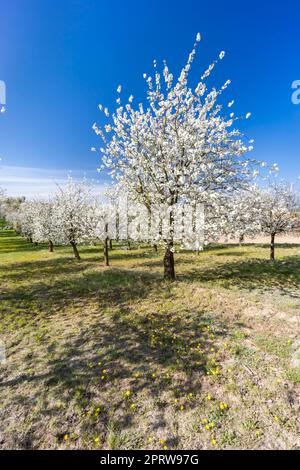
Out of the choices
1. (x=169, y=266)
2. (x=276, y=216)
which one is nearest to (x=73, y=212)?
(x=169, y=266)

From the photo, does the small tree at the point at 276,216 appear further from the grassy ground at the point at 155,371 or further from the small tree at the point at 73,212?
the small tree at the point at 73,212

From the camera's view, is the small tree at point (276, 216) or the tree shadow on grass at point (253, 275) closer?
the tree shadow on grass at point (253, 275)

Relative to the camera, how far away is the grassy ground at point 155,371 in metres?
4.86

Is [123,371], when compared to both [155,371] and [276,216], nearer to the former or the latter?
[155,371]

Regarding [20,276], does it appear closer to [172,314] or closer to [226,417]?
[172,314]

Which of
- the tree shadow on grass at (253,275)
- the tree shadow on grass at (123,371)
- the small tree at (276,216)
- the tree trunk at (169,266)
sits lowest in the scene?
the tree shadow on grass at (123,371)

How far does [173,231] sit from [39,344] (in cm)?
845

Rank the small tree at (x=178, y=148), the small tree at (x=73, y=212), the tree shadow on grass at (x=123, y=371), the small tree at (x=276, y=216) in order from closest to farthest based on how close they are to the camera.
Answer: the tree shadow on grass at (x=123, y=371) → the small tree at (x=178, y=148) → the small tree at (x=276, y=216) → the small tree at (x=73, y=212)

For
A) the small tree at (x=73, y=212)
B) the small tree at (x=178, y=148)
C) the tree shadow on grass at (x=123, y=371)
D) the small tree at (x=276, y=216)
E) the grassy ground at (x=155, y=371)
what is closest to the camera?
the grassy ground at (x=155, y=371)

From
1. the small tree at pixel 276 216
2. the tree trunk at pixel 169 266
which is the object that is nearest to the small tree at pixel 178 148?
the tree trunk at pixel 169 266

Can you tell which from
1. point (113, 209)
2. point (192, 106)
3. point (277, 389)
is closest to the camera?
point (277, 389)

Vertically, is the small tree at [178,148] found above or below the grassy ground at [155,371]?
above

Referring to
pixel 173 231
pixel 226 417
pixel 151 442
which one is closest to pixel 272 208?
pixel 173 231

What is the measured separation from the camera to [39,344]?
846 cm
